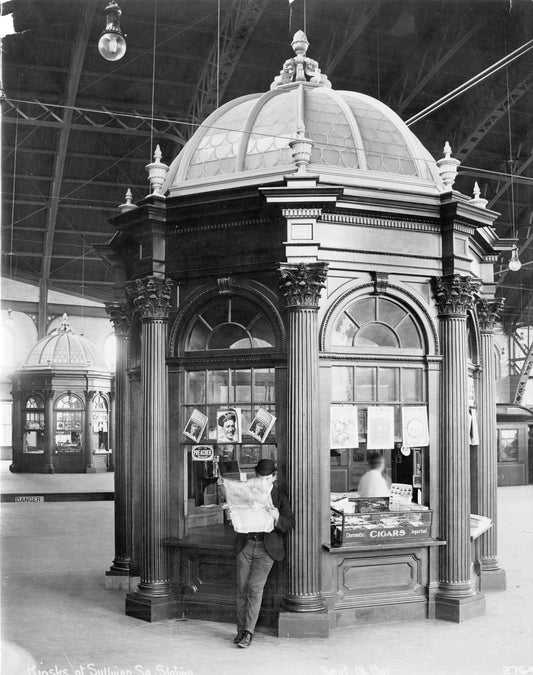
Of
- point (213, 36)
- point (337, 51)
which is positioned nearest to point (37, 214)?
point (213, 36)

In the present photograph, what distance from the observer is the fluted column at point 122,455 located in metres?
9.95

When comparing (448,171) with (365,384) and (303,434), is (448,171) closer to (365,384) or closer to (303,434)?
(365,384)

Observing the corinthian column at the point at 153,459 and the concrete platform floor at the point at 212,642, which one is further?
the corinthian column at the point at 153,459

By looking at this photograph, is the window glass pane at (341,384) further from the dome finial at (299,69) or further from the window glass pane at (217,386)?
the dome finial at (299,69)

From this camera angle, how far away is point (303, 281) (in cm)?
790

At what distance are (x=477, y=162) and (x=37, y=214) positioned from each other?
1711 centimetres

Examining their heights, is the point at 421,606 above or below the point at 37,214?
below

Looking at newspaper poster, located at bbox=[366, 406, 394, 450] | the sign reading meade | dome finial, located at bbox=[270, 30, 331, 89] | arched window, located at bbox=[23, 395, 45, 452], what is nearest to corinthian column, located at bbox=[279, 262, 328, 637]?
newspaper poster, located at bbox=[366, 406, 394, 450]

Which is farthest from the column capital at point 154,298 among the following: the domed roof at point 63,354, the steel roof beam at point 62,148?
the domed roof at point 63,354

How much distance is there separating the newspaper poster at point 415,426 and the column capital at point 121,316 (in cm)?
367

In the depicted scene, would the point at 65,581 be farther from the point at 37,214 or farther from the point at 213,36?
the point at 37,214

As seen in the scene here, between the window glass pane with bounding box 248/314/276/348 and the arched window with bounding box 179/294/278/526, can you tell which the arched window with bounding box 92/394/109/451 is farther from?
the window glass pane with bounding box 248/314/276/348

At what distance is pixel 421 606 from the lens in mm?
8289

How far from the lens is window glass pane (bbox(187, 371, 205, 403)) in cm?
870
